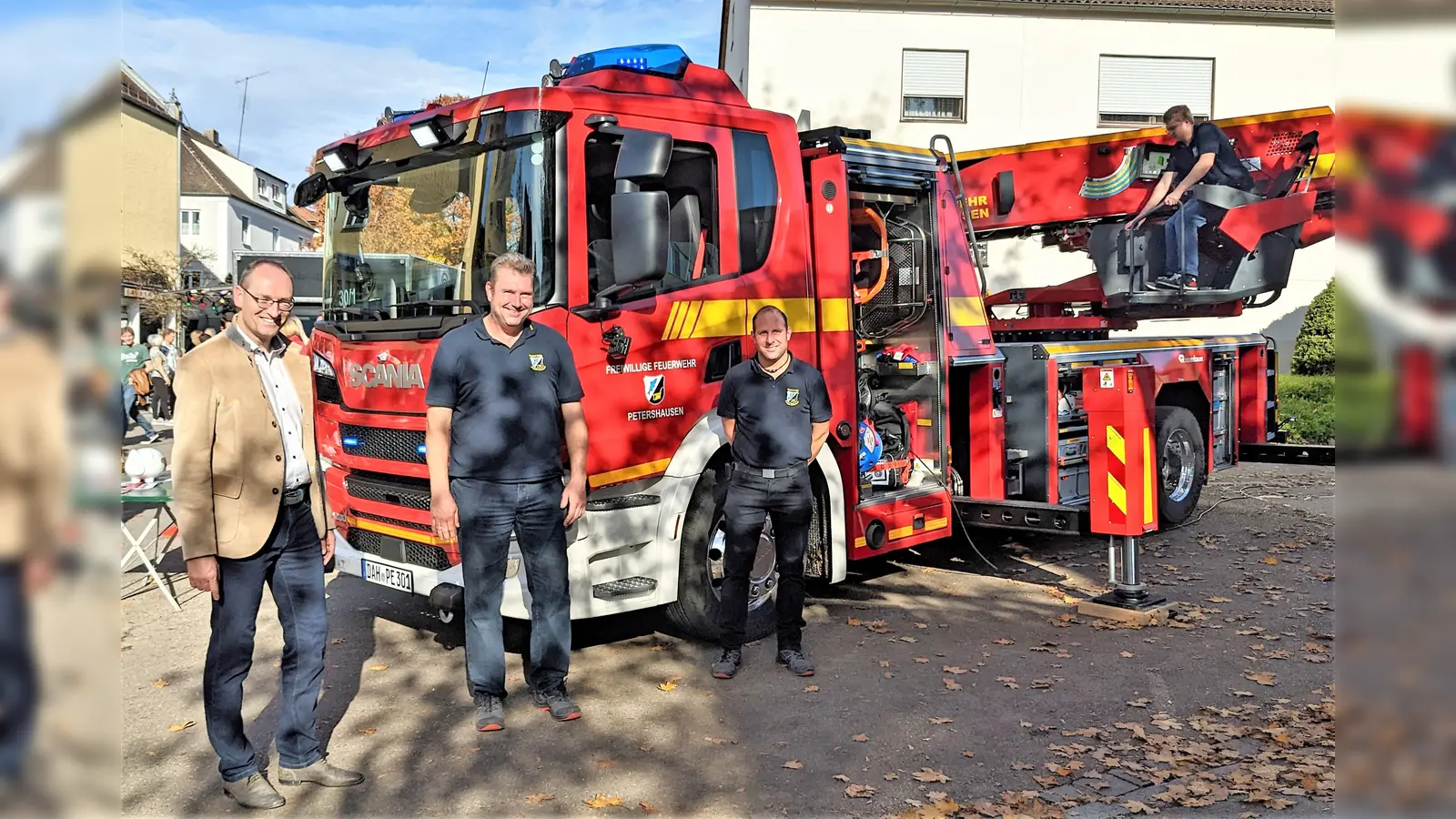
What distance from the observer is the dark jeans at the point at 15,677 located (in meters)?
0.75

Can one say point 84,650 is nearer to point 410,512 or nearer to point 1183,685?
point 410,512

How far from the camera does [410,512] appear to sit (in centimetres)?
550

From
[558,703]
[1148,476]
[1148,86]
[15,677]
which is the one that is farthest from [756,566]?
[1148,86]

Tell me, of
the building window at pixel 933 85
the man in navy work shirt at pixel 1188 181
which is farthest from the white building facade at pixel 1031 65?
the man in navy work shirt at pixel 1188 181

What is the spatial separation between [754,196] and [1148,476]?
9.69 ft

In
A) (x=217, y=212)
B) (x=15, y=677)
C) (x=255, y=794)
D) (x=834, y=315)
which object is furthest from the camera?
(x=217, y=212)

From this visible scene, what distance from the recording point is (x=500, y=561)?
193 inches

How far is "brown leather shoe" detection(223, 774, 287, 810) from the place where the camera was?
4031 millimetres

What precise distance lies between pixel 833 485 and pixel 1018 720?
1.84 metres

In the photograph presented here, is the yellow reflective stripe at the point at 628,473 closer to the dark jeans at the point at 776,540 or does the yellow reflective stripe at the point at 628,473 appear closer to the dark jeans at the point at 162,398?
the dark jeans at the point at 776,540

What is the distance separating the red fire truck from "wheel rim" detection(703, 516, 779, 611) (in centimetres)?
2

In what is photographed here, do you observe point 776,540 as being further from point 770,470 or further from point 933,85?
point 933,85

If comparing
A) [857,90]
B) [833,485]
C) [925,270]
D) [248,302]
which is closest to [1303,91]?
[857,90]

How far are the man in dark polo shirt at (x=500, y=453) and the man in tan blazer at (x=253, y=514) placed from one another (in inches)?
25.9
